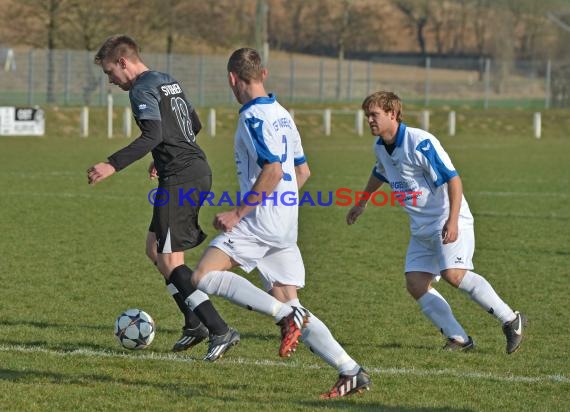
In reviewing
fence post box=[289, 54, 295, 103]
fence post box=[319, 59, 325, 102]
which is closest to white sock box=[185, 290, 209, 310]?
fence post box=[289, 54, 295, 103]

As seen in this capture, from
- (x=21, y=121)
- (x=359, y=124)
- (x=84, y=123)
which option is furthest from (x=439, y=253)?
(x=359, y=124)

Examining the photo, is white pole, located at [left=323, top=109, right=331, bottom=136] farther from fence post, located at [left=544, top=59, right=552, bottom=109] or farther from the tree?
the tree

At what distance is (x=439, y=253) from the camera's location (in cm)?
751

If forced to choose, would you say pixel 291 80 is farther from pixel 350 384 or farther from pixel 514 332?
pixel 350 384

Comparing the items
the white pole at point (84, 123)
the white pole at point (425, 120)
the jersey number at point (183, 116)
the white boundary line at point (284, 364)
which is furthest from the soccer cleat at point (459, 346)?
the white pole at point (425, 120)

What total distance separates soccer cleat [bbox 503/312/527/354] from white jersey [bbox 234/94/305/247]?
5.75ft

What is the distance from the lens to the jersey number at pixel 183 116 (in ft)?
24.0

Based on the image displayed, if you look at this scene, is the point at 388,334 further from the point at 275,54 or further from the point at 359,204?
the point at 275,54

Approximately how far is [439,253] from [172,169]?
1.74 meters

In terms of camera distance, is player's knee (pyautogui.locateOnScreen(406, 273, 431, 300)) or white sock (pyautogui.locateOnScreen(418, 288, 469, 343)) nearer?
white sock (pyautogui.locateOnScreen(418, 288, 469, 343))

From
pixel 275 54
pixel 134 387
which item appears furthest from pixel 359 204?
pixel 275 54

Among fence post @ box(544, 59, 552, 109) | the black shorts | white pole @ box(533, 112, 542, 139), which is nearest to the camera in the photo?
the black shorts

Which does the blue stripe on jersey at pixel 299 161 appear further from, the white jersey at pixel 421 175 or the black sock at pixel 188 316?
the black sock at pixel 188 316

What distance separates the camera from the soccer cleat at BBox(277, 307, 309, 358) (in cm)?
586
